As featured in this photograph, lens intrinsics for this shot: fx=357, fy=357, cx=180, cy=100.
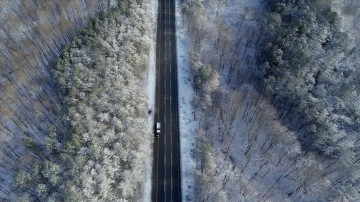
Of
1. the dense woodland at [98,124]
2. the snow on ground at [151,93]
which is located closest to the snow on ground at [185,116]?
the snow on ground at [151,93]

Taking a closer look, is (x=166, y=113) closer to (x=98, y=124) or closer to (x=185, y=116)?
(x=185, y=116)

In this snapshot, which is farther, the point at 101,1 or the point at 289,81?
the point at 101,1

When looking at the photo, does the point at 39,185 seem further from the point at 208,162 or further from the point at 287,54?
the point at 287,54

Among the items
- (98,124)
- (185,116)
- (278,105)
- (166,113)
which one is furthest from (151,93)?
(278,105)

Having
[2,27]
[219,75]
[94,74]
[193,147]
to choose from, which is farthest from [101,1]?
[193,147]

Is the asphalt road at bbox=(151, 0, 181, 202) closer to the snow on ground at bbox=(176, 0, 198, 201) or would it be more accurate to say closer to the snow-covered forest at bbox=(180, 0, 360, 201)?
the snow on ground at bbox=(176, 0, 198, 201)

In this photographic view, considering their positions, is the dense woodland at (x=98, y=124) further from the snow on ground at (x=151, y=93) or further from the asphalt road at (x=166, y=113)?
the asphalt road at (x=166, y=113)
